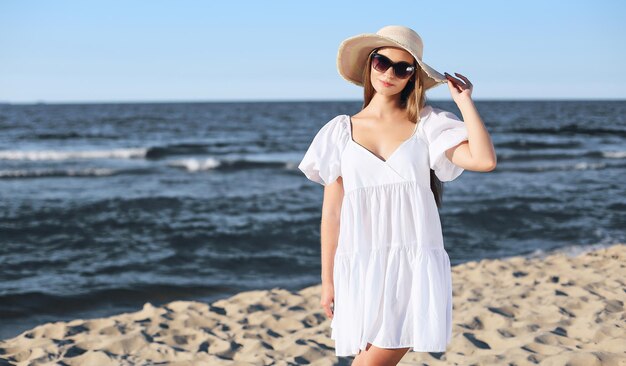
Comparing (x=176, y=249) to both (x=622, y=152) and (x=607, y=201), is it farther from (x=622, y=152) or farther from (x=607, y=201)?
(x=622, y=152)

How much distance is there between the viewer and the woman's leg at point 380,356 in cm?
258

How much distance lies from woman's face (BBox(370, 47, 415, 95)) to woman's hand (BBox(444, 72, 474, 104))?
0.21 m

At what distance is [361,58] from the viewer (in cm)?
283

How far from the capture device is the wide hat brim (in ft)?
8.32

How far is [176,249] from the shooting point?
32.7 ft

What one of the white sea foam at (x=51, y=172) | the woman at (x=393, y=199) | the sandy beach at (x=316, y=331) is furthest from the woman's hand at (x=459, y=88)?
the white sea foam at (x=51, y=172)

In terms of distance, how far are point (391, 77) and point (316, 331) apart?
3.38 meters

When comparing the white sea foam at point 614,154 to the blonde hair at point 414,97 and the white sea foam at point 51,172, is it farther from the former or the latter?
the blonde hair at point 414,97

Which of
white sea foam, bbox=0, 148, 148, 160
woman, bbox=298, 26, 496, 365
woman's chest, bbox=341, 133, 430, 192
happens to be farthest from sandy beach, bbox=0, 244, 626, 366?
white sea foam, bbox=0, 148, 148, 160

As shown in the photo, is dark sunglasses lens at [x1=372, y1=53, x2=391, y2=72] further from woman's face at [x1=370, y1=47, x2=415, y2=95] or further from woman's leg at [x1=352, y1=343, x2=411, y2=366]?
woman's leg at [x1=352, y1=343, x2=411, y2=366]

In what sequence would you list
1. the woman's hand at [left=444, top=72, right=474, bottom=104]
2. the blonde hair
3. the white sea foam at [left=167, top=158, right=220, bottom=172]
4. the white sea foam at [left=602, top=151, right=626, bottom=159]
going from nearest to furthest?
the woman's hand at [left=444, top=72, right=474, bottom=104] → the blonde hair → the white sea foam at [left=167, top=158, right=220, bottom=172] → the white sea foam at [left=602, top=151, right=626, bottom=159]

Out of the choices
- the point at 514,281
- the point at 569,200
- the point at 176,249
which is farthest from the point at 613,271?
the point at 569,200

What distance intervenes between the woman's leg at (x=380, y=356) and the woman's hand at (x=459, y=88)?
3.12 ft

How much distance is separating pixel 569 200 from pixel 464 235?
14.2 ft
